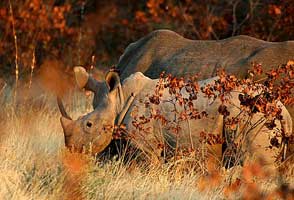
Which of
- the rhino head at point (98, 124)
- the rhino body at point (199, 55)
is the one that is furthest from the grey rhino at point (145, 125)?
the rhino body at point (199, 55)

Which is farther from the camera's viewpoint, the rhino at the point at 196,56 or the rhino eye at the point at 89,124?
the rhino at the point at 196,56

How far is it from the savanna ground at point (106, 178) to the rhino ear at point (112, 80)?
73cm

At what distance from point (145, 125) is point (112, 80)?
0.67m

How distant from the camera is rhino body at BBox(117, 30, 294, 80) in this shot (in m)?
9.02

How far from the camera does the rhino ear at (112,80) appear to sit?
8422mm

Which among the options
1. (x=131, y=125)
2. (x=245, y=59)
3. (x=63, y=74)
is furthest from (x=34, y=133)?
(x=63, y=74)

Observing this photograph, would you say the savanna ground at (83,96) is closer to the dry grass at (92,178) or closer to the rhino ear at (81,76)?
the dry grass at (92,178)

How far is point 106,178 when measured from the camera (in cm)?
694

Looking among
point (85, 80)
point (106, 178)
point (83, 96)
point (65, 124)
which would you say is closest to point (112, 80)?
point (85, 80)

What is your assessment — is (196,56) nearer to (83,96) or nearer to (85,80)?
(85,80)

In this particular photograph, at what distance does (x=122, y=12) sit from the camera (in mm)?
22031

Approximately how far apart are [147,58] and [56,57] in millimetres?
6032

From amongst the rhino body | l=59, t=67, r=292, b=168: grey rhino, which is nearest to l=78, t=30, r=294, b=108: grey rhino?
the rhino body

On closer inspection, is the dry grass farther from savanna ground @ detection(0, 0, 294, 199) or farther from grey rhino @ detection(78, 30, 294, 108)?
grey rhino @ detection(78, 30, 294, 108)
